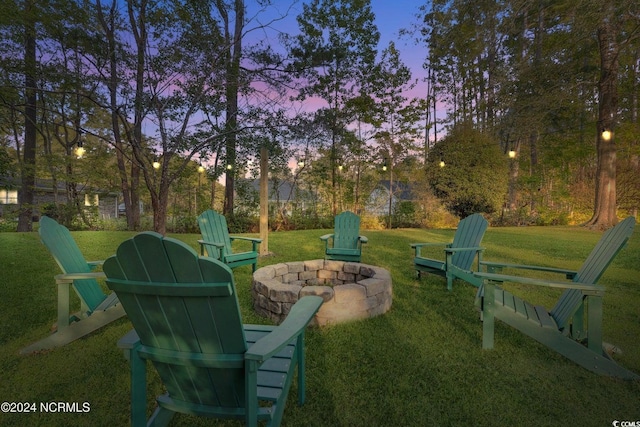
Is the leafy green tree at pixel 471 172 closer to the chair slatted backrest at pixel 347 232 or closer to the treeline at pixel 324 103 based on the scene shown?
the treeline at pixel 324 103

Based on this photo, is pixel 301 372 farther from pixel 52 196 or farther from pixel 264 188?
pixel 52 196

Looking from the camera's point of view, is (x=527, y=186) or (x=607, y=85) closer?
(x=607, y=85)

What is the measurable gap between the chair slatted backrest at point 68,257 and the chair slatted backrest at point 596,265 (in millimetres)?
3613

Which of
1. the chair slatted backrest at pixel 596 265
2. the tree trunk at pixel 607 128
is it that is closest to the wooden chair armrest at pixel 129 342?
the chair slatted backrest at pixel 596 265

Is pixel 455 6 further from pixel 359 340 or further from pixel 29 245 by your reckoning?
pixel 29 245

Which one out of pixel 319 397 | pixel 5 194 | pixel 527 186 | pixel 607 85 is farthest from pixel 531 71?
pixel 5 194

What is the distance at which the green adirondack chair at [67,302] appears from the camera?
2.28 metres

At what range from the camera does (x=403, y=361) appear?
2.18 m

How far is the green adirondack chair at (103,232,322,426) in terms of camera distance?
1.05 metres

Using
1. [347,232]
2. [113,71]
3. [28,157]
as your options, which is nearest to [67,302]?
[347,232]

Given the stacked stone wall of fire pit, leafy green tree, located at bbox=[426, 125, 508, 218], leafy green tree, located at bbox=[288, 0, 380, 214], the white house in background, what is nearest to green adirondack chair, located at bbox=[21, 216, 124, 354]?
the stacked stone wall of fire pit

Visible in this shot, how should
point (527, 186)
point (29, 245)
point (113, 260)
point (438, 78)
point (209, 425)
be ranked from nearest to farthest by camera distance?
A: point (113, 260)
point (209, 425)
point (29, 245)
point (527, 186)
point (438, 78)

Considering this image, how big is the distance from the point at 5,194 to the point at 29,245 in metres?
15.5

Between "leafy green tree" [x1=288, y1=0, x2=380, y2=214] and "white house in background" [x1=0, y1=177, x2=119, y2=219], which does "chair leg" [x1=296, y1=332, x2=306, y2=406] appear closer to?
"leafy green tree" [x1=288, y1=0, x2=380, y2=214]
